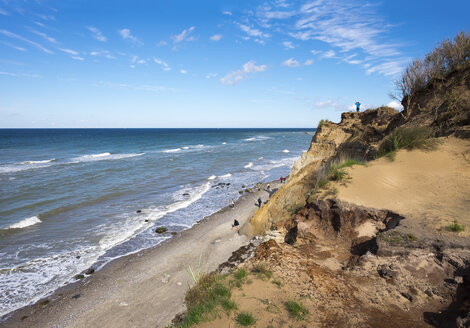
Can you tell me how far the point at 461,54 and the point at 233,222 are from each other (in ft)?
49.1

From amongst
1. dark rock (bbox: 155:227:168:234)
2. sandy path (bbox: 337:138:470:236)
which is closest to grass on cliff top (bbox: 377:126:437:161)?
sandy path (bbox: 337:138:470:236)

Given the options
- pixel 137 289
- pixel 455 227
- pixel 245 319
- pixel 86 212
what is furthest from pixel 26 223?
pixel 455 227

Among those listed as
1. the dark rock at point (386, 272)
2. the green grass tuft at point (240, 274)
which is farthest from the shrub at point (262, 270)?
the dark rock at point (386, 272)

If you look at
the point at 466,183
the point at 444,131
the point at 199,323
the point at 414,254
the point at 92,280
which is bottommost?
the point at 92,280

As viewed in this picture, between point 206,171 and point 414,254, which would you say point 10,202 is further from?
point 414,254

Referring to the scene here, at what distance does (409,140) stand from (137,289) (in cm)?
1325

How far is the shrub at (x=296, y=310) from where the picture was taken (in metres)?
4.77

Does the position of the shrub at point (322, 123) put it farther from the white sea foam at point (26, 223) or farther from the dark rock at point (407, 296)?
the white sea foam at point (26, 223)

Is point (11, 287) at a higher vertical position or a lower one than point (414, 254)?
lower

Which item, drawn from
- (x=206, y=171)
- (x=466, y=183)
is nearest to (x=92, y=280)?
(x=466, y=183)

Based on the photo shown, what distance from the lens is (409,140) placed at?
11508 millimetres

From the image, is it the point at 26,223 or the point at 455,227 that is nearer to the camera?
the point at 455,227

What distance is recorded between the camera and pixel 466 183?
892 cm

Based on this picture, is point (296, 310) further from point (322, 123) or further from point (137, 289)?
point (322, 123)
